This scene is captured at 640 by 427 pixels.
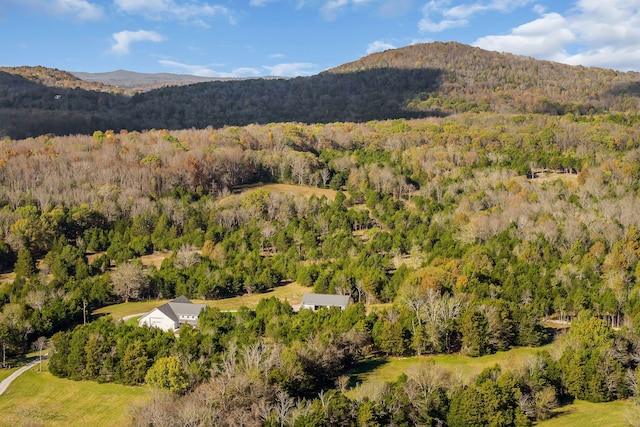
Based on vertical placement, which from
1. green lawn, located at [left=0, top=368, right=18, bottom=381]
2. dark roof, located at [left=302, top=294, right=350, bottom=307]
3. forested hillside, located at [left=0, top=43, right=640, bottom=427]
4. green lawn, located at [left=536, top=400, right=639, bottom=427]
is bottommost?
green lawn, located at [left=0, top=368, right=18, bottom=381]

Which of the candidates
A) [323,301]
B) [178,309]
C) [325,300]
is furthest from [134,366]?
[325,300]

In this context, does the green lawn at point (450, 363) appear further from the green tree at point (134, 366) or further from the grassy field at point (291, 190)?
the grassy field at point (291, 190)

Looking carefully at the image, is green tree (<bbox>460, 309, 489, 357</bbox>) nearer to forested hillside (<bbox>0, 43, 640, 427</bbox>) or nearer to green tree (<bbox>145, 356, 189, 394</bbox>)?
forested hillside (<bbox>0, 43, 640, 427</bbox>)

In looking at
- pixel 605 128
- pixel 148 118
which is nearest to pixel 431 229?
pixel 605 128

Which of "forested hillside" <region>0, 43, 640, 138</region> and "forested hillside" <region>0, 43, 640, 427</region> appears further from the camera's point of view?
"forested hillside" <region>0, 43, 640, 138</region>

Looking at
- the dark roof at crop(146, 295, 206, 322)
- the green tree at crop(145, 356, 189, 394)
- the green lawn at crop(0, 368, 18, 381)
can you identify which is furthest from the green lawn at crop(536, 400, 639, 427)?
the green lawn at crop(0, 368, 18, 381)

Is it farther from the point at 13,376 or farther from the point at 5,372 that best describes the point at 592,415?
the point at 5,372
